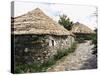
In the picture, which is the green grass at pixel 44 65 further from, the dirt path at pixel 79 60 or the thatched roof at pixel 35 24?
the thatched roof at pixel 35 24

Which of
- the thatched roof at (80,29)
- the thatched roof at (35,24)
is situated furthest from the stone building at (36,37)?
the thatched roof at (80,29)

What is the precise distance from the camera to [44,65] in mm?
2611

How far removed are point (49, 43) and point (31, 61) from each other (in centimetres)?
29

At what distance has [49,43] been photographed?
2.64m

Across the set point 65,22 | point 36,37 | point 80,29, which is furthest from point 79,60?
point 36,37

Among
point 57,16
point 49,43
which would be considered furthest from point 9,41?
point 57,16

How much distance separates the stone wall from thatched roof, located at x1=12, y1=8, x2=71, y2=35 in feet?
0.18

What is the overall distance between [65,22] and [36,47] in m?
0.47

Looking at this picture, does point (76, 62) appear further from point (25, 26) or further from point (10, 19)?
point (10, 19)

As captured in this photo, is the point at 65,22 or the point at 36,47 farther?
the point at 65,22

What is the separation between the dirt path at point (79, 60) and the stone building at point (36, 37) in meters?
0.14

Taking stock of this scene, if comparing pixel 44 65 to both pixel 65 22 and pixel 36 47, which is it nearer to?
pixel 36 47

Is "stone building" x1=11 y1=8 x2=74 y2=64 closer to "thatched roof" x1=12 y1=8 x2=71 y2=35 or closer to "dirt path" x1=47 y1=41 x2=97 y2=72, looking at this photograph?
"thatched roof" x1=12 y1=8 x2=71 y2=35

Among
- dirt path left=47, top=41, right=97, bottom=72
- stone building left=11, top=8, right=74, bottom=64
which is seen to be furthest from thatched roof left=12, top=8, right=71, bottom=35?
dirt path left=47, top=41, right=97, bottom=72
